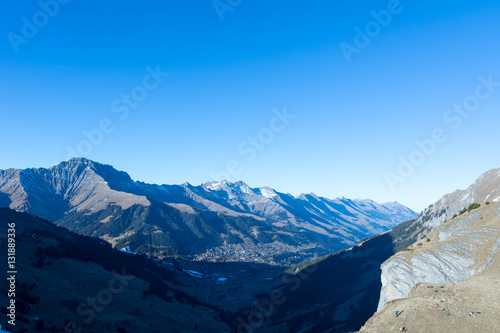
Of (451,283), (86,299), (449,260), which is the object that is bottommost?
(451,283)

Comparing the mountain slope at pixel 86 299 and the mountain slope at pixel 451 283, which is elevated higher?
the mountain slope at pixel 86 299

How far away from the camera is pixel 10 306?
85.8 m

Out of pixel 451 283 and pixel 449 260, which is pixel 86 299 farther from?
pixel 449 260

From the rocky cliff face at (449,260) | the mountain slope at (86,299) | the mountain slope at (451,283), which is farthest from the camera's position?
the mountain slope at (86,299)

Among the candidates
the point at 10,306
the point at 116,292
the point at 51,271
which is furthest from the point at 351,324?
the point at 51,271

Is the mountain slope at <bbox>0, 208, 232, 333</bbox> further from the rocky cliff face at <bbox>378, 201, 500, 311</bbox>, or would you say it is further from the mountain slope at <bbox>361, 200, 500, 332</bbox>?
the rocky cliff face at <bbox>378, 201, 500, 311</bbox>

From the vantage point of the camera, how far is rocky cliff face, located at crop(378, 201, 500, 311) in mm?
58500

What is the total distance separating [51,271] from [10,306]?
58778 mm

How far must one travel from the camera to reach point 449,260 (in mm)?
60969

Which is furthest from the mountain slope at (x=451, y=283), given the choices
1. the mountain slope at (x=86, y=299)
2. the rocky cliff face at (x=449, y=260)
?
the mountain slope at (x=86, y=299)

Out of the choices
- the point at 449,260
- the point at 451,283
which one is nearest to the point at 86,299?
the point at 451,283

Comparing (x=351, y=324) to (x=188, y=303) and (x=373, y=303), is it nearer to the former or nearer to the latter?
(x=373, y=303)

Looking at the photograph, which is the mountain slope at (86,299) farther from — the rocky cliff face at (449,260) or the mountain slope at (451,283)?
the rocky cliff face at (449,260)

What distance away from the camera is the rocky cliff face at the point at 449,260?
5850cm
